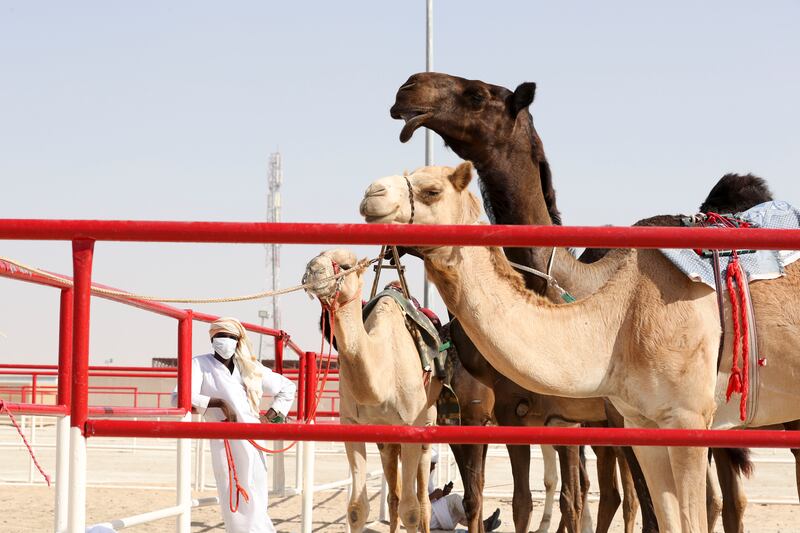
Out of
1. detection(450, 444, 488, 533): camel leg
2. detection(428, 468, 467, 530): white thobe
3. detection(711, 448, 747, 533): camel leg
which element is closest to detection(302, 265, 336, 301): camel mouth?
detection(450, 444, 488, 533): camel leg

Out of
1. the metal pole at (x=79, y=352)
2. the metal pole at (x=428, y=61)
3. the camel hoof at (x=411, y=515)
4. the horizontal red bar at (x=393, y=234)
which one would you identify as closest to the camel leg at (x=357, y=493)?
the camel hoof at (x=411, y=515)

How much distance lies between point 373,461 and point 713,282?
1398 centimetres

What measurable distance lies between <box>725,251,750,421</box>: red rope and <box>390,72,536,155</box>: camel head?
1.94m

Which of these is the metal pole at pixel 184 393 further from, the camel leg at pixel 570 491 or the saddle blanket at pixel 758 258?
the camel leg at pixel 570 491

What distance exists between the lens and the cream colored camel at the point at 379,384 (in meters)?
6.31

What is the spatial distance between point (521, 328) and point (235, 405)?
308cm

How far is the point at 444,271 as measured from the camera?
A: 376 centimetres

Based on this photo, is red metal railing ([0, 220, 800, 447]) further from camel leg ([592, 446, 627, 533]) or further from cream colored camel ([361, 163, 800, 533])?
camel leg ([592, 446, 627, 533])

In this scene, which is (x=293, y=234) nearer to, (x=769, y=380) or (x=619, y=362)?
(x=619, y=362)

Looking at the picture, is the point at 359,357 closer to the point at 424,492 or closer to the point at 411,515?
the point at 411,515

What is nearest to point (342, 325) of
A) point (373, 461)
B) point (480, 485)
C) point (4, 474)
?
point (480, 485)

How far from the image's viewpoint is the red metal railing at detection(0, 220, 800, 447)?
2336 millimetres

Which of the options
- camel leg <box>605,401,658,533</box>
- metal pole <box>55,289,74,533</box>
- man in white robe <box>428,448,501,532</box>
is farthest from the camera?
man in white robe <box>428,448,501,532</box>

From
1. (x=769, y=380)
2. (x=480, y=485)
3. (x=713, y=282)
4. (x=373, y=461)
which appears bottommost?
(x=373, y=461)
